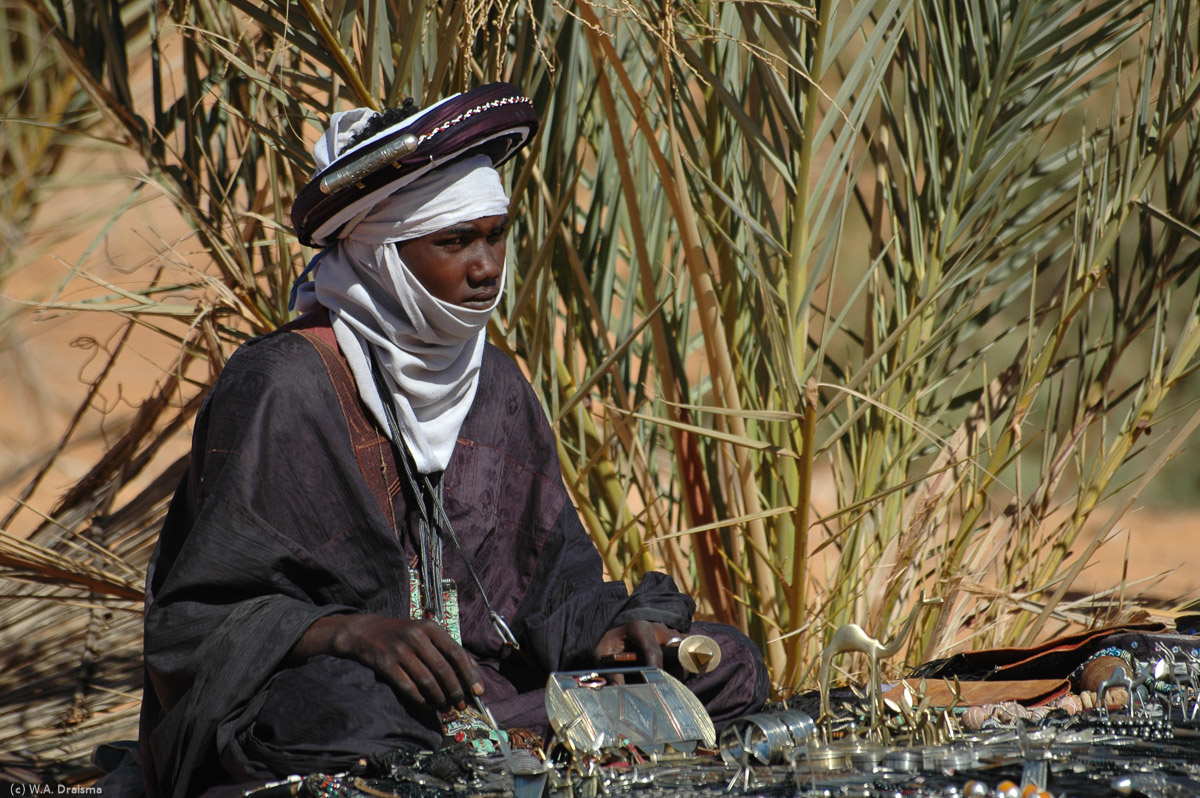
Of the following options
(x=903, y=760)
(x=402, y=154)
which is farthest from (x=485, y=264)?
(x=903, y=760)

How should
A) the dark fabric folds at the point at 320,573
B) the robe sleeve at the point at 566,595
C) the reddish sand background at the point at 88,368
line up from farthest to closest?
the reddish sand background at the point at 88,368 < the robe sleeve at the point at 566,595 < the dark fabric folds at the point at 320,573

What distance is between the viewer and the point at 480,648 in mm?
1810

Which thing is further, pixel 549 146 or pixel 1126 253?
pixel 1126 253

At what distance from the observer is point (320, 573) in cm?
163

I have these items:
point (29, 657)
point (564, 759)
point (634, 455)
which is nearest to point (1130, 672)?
point (564, 759)

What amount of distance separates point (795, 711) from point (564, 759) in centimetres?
29

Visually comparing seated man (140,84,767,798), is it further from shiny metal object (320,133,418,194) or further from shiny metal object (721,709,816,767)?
shiny metal object (721,709,816,767)

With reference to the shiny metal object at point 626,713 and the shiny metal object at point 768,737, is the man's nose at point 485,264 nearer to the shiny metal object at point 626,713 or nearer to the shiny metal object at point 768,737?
the shiny metal object at point 626,713

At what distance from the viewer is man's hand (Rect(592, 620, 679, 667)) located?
1.72 meters

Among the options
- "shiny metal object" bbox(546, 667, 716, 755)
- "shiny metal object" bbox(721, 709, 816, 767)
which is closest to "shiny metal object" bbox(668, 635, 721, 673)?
"shiny metal object" bbox(546, 667, 716, 755)

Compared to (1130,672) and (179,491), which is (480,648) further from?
(1130,672)

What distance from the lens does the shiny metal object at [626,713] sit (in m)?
1.49

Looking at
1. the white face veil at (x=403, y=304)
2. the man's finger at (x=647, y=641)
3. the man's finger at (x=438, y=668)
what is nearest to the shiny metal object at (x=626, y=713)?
the man's finger at (x=647, y=641)

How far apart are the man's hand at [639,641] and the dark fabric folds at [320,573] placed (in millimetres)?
16
